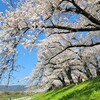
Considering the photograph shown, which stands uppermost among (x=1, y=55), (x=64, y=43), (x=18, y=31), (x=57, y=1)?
(x=64, y=43)

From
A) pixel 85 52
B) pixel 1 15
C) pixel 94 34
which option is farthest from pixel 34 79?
pixel 1 15

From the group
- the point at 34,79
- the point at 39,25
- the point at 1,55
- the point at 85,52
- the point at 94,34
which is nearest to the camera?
the point at 1,55

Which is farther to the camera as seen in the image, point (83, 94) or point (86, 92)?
point (86, 92)

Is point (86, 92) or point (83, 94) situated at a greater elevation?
point (86, 92)

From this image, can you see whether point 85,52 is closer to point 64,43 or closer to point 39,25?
point 64,43

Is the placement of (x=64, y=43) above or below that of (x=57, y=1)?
above

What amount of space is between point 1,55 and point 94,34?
2393cm

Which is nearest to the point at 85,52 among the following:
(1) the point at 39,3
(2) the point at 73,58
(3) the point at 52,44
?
(2) the point at 73,58

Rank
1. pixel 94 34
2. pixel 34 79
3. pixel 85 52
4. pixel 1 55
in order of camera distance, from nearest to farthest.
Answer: pixel 1 55, pixel 94 34, pixel 85 52, pixel 34 79

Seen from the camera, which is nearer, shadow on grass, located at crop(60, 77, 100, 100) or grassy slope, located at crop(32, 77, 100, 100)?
grassy slope, located at crop(32, 77, 100, 100)

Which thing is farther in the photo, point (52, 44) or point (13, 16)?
point (52, 44)

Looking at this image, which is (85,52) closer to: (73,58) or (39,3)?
(73,58)

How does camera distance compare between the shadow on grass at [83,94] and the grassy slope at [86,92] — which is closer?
the grassy slope at [86,92]

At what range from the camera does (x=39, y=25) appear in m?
17.3
